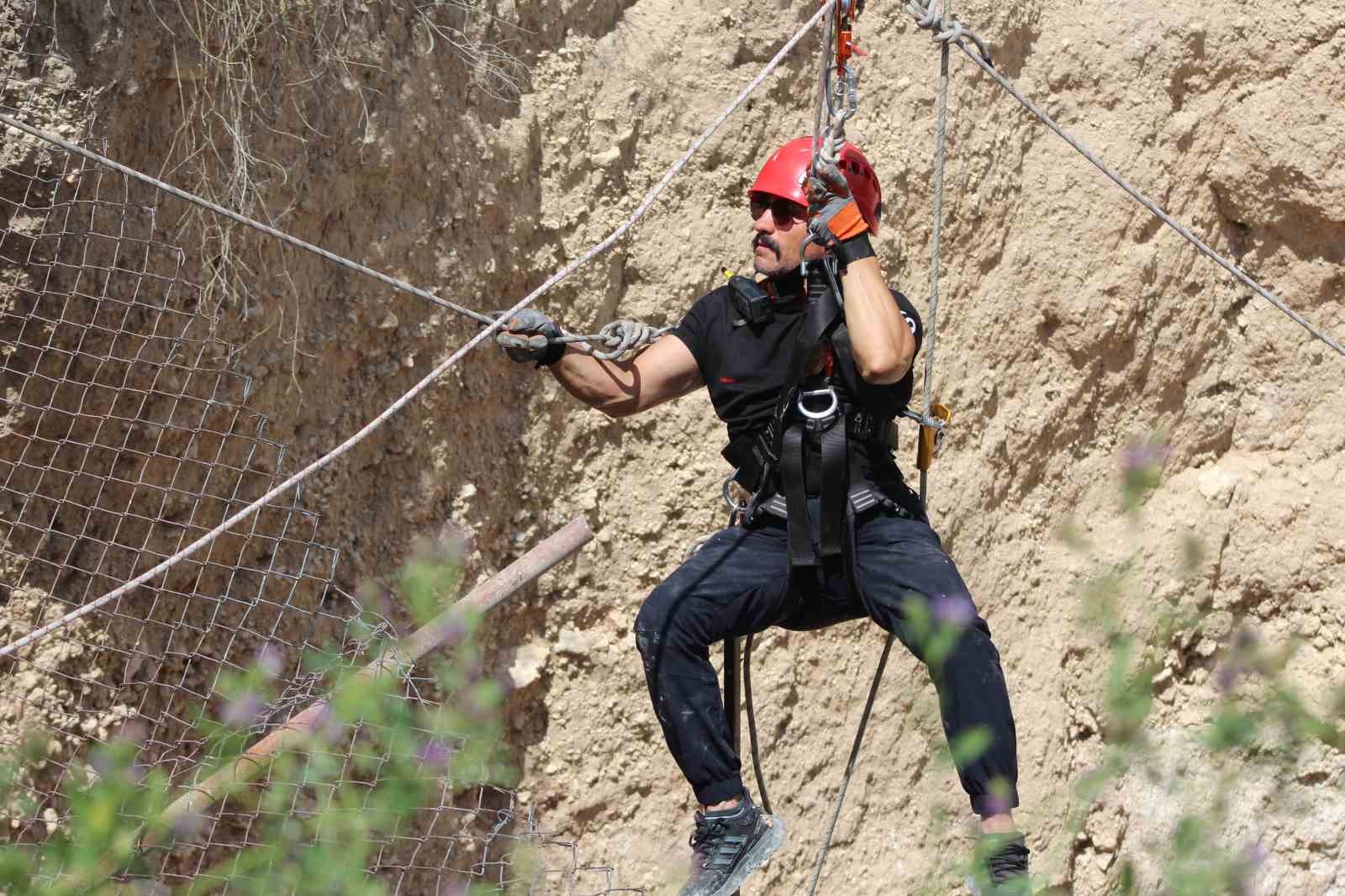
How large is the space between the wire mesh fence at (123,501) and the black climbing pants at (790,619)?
0.74m

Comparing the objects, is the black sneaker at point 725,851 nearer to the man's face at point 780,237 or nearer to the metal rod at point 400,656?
the metal rod at point 400,656

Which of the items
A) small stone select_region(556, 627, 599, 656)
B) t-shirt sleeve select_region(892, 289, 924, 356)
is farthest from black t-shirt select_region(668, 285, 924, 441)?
small stone select_region(556, 627, 599, 656)

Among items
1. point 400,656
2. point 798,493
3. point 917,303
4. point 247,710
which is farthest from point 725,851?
point 917,303

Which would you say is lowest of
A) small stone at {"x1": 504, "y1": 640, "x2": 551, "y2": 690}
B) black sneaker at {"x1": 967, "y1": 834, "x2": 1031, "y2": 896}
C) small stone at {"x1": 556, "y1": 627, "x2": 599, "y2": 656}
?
small stone at {"x1": 504, "y1": 640, "x2": 551, "y2": 690}

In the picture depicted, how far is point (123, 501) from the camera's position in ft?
12.9

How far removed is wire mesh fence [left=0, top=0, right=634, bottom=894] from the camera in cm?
367

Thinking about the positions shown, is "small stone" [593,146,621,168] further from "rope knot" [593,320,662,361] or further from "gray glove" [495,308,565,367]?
"gray glove" [495,308,565,367]

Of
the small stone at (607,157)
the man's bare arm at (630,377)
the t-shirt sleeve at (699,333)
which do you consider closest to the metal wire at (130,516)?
the man's bare arm at (630,377)

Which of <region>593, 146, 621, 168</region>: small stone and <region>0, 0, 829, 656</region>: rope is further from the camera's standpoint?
<region>593, 146, 621, 168</region>: small stone

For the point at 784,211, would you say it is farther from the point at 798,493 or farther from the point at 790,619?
the point at 790,619

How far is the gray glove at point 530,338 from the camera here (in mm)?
3203

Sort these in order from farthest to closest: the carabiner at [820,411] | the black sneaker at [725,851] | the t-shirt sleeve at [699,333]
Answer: the t-shirt sleeve at [699,333] < the carabiner at [820,411] < the black sneaker at [725,851]

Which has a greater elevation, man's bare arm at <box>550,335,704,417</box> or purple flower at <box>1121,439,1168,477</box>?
purple flower at <box>1121,439,1168,477</box>

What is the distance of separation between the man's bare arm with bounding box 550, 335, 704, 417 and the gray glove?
9 centimetres
